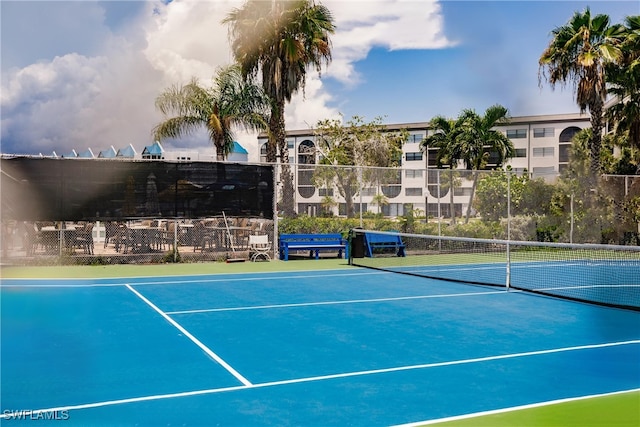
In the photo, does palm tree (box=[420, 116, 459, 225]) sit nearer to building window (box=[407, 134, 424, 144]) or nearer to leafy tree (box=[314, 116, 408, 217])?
leafy tree (box=[314, 116, 408, 217])

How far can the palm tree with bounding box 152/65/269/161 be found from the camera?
27.1 metres

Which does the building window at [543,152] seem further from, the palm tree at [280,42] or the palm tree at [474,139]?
the palm tree at [280,42]

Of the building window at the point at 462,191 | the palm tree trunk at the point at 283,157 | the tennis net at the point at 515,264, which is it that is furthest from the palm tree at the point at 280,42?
the building window at the point at 462,191

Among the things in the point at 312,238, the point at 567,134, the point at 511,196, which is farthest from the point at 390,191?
the point at 567,134

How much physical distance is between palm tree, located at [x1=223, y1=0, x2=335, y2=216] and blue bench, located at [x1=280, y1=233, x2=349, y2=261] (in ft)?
9.81

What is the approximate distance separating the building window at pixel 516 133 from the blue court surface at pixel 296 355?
176 ft

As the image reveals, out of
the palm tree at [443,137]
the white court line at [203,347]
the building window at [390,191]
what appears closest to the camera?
the white court line at [203,347]

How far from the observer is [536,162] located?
6444 cm

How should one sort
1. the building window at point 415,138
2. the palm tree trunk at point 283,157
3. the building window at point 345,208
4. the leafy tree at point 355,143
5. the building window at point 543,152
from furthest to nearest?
the building window at point 415,138, the building window at point 543,152, the leafy tree at point 355,143, the building window at point 345,208, the palm tree trunk at point 283,157

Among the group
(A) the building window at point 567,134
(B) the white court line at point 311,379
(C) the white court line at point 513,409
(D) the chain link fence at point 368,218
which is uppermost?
(A) the building window at point 567,134

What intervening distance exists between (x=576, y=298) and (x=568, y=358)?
17.3ft

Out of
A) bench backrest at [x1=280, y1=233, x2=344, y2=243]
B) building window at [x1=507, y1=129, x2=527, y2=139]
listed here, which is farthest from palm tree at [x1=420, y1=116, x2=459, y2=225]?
bench backrest at [x1=280, y1=233, x2=344, y2=243]

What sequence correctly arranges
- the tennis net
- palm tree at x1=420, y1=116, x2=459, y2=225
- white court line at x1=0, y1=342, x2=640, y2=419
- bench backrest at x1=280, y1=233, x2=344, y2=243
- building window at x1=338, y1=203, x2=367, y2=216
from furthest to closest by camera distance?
palm tree at x1=420, y1=116, x2=459, y2=225
building window at x1=338, y1=203, x2=367, y2=216
bench backrest at x1=280, y1=233, x2=344, y2=243
the tennis net
white court line at x1=0, y1=342, x2=640, y2=419

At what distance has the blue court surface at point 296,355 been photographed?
5578 millimetres
